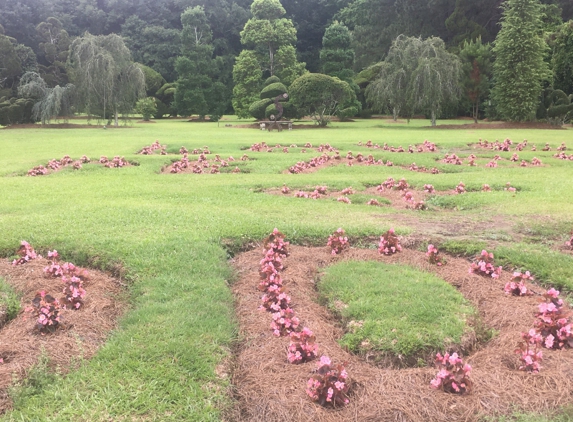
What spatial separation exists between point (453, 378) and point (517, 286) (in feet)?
5.64

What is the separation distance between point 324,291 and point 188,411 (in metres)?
1.93

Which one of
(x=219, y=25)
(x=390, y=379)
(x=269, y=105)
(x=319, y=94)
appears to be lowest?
(x=390, y=379)

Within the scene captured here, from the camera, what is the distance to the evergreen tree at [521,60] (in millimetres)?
25812

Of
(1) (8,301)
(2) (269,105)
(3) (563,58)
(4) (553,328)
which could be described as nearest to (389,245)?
(4) (553,328)

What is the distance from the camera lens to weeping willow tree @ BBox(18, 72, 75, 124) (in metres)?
27.9

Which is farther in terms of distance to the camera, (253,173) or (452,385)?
(253,173)

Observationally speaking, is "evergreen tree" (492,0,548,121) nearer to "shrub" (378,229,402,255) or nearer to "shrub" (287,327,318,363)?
"shrub" (378,229,402,255)

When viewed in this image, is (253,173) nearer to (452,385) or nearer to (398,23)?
(452,385)

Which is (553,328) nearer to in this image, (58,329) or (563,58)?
(58,329)

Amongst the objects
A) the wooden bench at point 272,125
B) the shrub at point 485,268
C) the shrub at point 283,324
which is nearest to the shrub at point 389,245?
the shrub at point 485,268

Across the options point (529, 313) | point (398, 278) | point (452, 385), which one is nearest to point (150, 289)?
point (398, 278)

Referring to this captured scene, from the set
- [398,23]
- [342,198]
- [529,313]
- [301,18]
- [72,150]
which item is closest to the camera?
[529,313]

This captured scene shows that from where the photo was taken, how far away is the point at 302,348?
309 centimetres

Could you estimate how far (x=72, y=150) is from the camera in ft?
51.6
